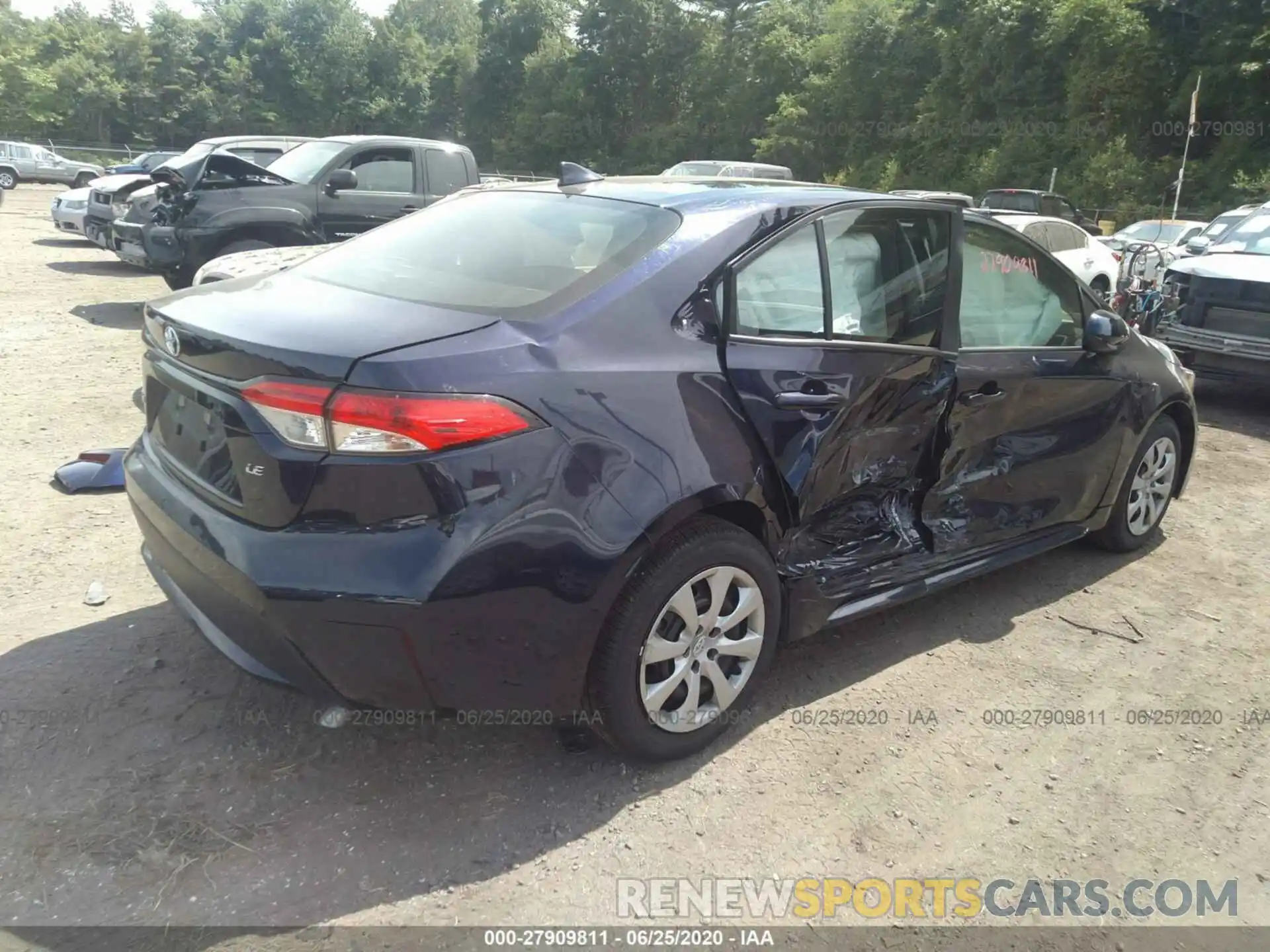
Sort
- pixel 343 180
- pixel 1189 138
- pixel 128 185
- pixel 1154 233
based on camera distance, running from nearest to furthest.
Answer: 1. pixel 343 180
2. pixel 128 185
3. pixel 1154 233
4. pixel 1189 138

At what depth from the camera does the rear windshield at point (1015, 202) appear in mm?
18328

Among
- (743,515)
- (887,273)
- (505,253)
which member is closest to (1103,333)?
(887,273)

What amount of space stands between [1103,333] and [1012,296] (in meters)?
0.50

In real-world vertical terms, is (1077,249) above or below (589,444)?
above

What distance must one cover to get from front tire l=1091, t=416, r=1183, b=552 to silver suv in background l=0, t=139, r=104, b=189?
33990 mm

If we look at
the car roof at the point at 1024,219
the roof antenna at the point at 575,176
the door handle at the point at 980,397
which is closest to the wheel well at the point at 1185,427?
the door handle at the point at 980,397

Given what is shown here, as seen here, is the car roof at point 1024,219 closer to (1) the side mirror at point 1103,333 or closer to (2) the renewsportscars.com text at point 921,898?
(1) the side mirror at point 1103,333

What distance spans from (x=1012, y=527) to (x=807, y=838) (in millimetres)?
1899

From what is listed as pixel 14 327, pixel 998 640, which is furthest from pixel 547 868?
pixel 14 327

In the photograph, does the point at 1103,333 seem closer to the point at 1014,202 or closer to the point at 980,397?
the point at 980,397

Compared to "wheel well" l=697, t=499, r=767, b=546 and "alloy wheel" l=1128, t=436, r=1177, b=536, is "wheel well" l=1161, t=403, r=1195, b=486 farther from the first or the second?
"wheel well" l=697, t=499, r=767, b=546

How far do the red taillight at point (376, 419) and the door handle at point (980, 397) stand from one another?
202 cm

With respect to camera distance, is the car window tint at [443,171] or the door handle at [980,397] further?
the car window tint at [443,171]

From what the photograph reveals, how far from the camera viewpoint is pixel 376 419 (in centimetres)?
228
